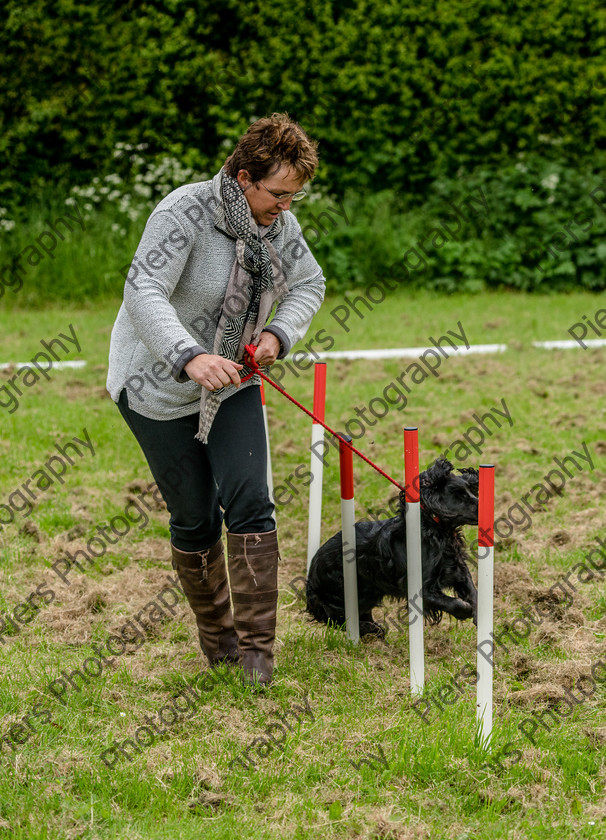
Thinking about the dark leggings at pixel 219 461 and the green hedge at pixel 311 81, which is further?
the green hedge at pixel 311 81

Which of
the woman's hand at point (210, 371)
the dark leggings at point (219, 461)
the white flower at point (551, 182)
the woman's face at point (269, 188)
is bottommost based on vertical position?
the white flower at point (551, 182)

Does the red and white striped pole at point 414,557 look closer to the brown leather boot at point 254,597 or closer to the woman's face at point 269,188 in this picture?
the brown leather boot at point 254,597

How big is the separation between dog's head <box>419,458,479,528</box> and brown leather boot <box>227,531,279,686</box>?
592 mm

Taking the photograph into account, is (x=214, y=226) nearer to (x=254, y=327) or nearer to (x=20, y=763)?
(x=254, y=327)

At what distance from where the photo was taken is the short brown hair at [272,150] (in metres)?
3.01

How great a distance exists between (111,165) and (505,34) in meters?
5.53

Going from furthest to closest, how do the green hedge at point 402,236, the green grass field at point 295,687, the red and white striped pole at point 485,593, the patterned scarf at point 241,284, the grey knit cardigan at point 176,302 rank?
1. the green hedge at point 402,236
2. the patterned scarf at point 241,284
3. the grey knit cardigan at point 176,302
4. the red and white striped pole at point 485,593
5. the green grass field at point 295,687

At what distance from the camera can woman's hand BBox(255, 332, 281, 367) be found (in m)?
3.24

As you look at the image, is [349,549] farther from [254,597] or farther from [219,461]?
[219,461]

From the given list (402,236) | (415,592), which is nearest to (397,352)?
(402,236)

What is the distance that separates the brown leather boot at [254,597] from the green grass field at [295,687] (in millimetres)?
102

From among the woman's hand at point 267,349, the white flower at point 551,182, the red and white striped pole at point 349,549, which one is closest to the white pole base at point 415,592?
the red and white striped pole at point 349,549

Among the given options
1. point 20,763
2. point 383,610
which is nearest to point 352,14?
point 383,610

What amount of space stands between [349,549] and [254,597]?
0.51m
